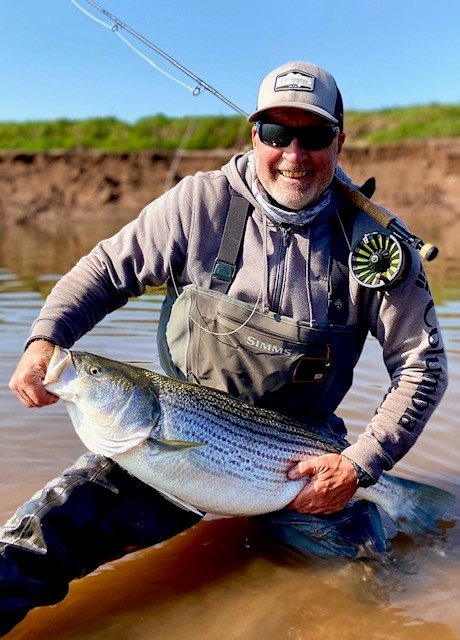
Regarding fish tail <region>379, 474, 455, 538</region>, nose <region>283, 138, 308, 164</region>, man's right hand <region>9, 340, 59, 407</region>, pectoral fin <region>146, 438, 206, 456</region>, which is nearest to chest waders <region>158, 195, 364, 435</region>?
nose <region>283, 138, 308, 164</region>

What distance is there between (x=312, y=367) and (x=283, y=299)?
378 mm

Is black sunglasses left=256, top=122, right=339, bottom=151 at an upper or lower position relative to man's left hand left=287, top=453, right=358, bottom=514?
upper

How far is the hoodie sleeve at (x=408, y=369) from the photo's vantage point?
3732 millimetres

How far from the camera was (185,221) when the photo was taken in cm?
391

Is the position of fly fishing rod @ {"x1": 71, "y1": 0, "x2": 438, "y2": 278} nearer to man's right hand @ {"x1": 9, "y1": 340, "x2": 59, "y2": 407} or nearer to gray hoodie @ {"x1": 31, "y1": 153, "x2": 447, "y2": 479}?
gray hoodie @ {"x1": 31, "y1": 153, "x2": 447, "y2": 479}

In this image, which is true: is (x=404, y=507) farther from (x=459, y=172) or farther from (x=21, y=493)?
(x=459, y=172)

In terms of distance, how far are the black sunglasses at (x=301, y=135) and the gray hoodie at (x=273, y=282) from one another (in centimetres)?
30

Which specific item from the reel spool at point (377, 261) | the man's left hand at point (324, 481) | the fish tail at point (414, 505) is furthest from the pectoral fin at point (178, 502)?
the reel spool at point (377, 261)

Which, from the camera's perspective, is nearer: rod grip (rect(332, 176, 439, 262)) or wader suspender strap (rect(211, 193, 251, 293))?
rod grip (rect(332, 176, 439, 262))

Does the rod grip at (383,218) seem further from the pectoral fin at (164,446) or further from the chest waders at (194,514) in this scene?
the pectoral fin at (164,446)

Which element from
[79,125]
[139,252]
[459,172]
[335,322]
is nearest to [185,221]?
[139,252]

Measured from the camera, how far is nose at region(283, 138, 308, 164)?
378 cm

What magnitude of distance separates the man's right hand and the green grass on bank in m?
29.4

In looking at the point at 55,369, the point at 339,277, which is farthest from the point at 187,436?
the point at 339,277
